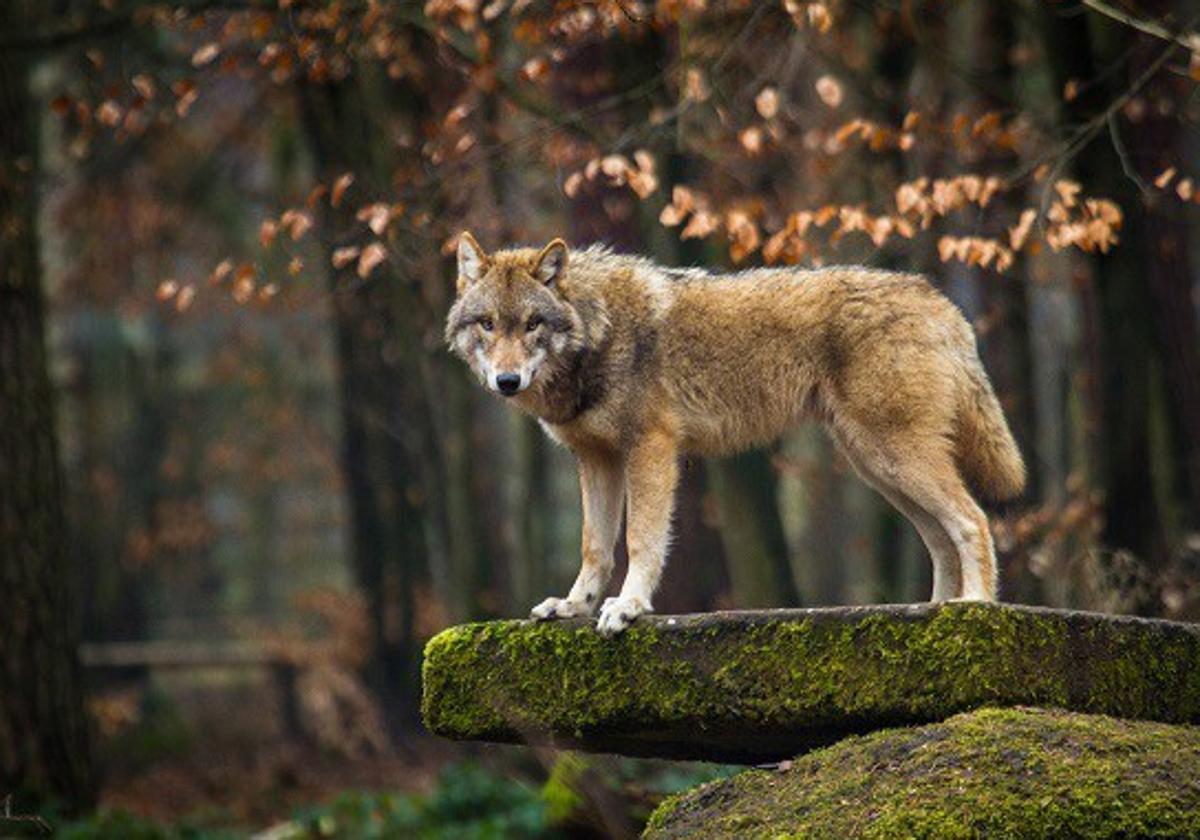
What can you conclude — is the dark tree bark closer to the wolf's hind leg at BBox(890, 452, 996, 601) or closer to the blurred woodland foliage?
the blurred woodland foliage

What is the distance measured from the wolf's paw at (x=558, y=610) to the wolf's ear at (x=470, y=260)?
1.60 m

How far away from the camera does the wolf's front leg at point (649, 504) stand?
24.5 feet

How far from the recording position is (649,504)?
7602 millimetres

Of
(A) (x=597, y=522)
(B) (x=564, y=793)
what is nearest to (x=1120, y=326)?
(B) (x=564, y=793)

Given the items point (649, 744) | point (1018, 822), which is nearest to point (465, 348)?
point (649, 744)

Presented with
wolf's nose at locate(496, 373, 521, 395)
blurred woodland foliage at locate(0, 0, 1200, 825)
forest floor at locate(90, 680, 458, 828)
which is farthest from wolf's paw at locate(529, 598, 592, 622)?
forest floor at locate(90, 680, 458, 828)

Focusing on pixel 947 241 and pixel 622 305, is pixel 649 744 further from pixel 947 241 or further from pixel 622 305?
pixel 947 241

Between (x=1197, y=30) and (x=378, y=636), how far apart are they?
40.6 feet

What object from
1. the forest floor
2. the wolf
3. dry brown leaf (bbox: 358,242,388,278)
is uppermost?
dry brown leaf (bbox: 358,242,388,278)

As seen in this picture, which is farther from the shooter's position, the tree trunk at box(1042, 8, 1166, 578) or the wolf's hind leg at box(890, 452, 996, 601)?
the tree trunk at box(1042, 8, 1166, 578)

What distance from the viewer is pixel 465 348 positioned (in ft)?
26.0

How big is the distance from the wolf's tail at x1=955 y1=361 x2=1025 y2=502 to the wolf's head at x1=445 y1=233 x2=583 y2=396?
1858 mm

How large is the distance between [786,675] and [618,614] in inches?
30.9

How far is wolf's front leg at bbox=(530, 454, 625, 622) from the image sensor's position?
7770 millimetres
